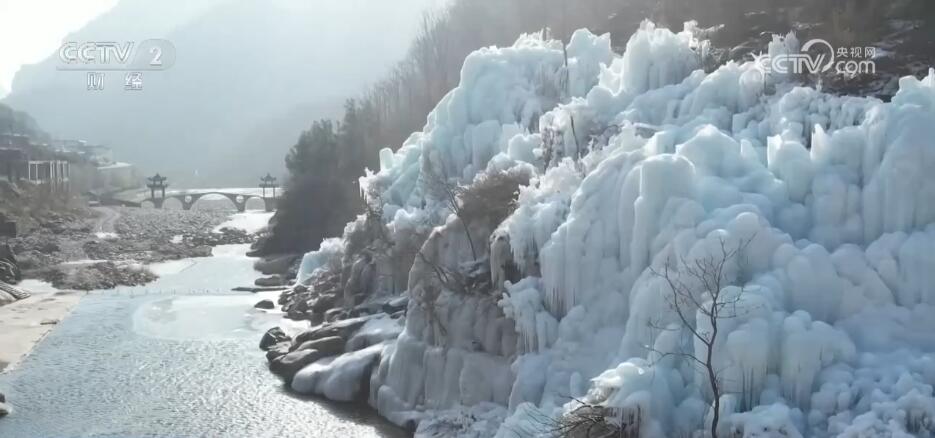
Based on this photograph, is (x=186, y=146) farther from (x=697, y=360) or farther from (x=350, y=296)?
(x=697, y=360)

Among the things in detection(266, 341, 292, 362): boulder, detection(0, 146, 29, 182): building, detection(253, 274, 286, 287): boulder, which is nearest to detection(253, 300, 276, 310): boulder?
detection(253, 274, 286, 287): boulder

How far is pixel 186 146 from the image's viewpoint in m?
195

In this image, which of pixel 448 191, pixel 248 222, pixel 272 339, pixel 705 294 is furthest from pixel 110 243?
pixel 705 294

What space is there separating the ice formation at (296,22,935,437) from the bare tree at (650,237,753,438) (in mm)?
57

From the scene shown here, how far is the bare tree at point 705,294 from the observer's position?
41.4ft

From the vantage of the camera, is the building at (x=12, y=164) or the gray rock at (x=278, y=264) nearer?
the gray rock at (x=278, y=264)

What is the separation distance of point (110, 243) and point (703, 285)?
59.9m

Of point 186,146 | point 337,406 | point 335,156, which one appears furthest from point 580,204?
point 186,146

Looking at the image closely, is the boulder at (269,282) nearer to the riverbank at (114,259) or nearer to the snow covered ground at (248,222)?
the riverbank at (114,259)

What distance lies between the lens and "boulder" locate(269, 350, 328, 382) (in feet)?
80.5

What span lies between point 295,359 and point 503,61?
13317 mm

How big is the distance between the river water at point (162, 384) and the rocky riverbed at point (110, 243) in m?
11.5

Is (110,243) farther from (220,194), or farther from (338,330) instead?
(220,194)

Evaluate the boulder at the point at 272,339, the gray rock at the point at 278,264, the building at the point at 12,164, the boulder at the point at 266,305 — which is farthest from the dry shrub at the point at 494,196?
the building at the point at 12,164
